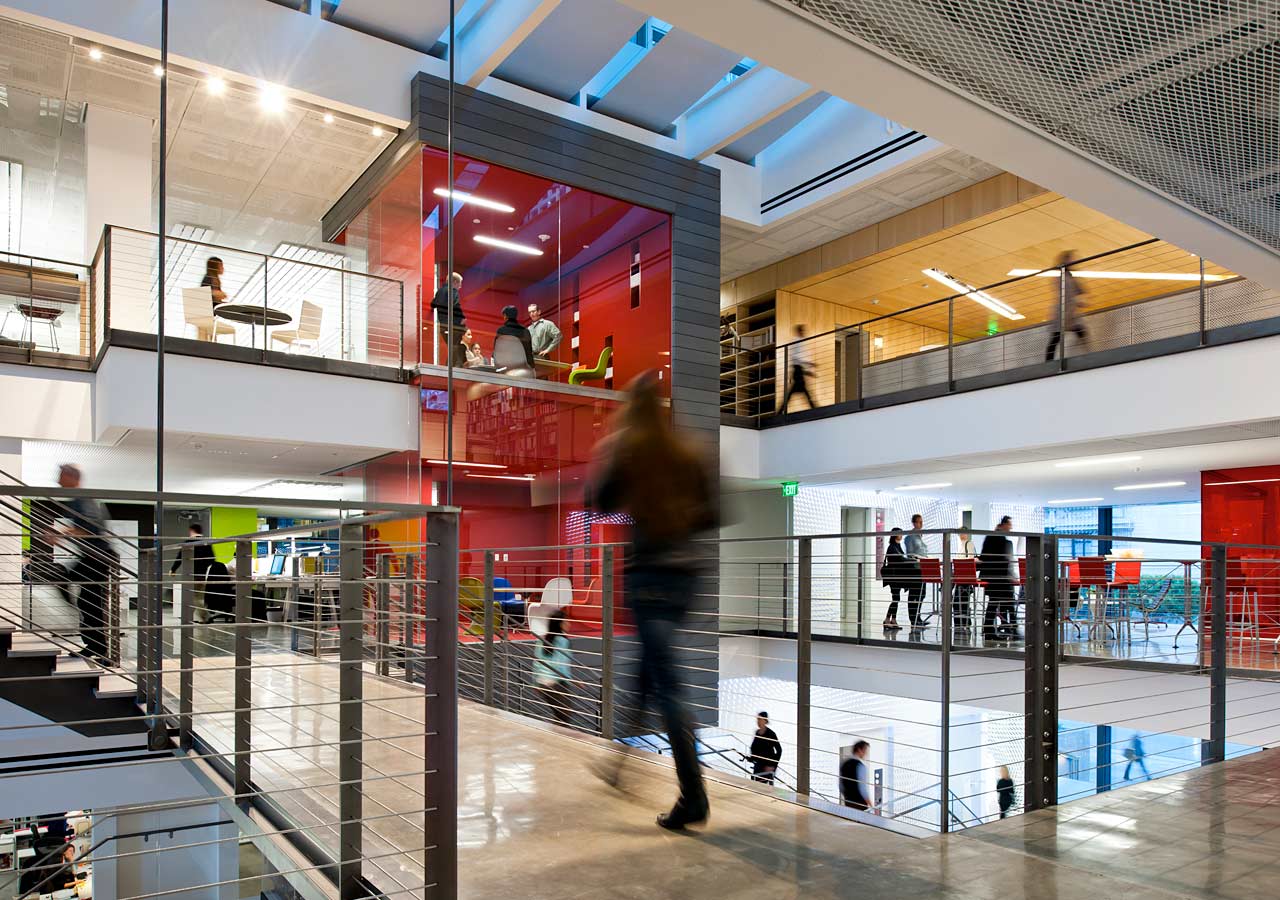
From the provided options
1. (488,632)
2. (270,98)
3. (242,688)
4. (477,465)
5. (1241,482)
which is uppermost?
(270,98)

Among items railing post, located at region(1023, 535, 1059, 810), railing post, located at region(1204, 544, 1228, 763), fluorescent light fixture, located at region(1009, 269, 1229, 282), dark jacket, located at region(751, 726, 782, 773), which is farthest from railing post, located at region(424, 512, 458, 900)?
fluorescent light fixture, located at region(1009, 269, 1229, 282)

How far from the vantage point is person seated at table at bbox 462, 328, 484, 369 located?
7996 mm

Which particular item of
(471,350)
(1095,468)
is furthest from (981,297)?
(471,350)

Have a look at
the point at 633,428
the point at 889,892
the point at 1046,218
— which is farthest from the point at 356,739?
the point at 1046,218

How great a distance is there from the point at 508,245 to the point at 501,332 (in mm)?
921

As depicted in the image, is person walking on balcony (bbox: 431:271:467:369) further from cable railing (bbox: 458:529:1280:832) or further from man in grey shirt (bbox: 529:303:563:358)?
cable railing (bbox: 458:529:1280:832)

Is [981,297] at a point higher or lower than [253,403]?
higher

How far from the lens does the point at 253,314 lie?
7.31 metres

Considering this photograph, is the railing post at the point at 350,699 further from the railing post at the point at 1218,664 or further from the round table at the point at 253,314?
the round table at the point at 253,314

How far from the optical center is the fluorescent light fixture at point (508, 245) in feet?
27.1

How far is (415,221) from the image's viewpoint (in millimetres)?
7957

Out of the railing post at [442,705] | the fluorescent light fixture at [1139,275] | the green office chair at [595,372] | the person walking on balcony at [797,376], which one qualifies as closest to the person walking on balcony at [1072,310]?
the fluorescent light fixture at [1139,275]

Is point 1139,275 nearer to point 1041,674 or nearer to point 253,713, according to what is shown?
point 1041,674

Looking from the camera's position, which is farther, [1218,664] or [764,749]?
[764,749]
